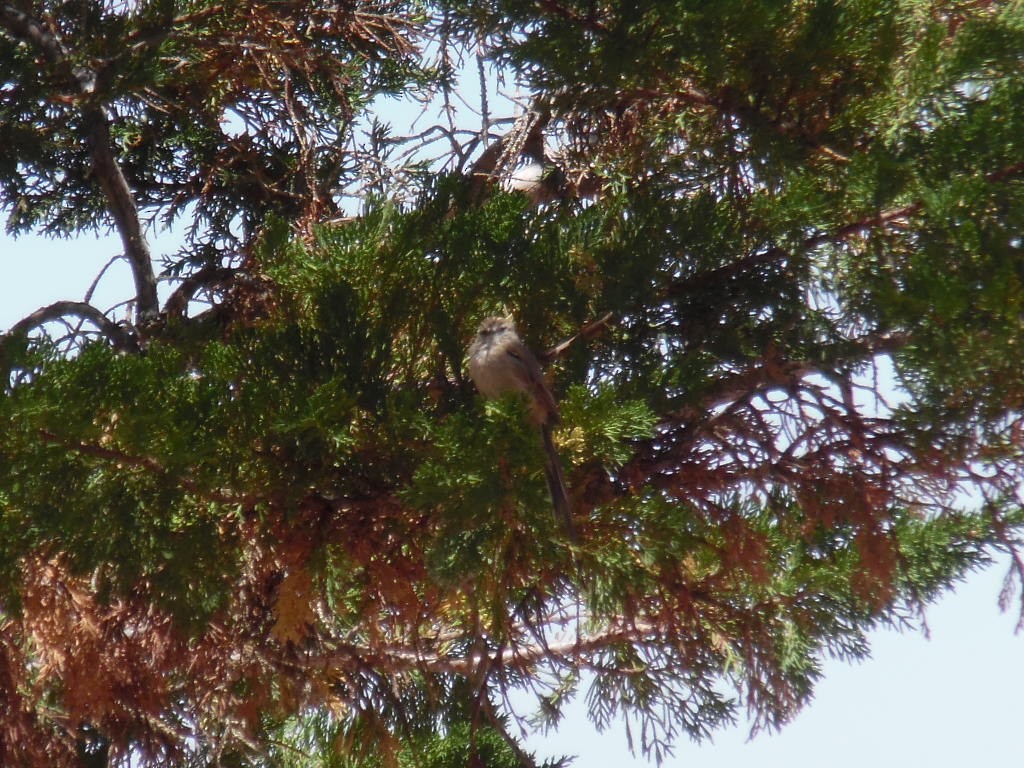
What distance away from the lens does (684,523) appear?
11.5 ft

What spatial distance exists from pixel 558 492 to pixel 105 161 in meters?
2.66

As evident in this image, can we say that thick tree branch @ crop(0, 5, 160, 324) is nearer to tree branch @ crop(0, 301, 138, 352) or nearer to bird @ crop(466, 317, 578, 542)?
tree branch @ crop(0, 301, 138, 352)

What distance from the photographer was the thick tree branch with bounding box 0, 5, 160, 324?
15.4 feet

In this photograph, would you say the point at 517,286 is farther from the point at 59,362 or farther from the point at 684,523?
the point at 59,362

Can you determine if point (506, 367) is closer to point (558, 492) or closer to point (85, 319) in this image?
point (558, 492)

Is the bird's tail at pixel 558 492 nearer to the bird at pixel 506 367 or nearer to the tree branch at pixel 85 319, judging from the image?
the bird at pixel 506 367

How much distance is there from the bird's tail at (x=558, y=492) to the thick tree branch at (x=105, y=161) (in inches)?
87.7

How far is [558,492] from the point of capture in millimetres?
3412

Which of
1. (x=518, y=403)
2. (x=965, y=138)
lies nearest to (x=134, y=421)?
(x=518, y=403)

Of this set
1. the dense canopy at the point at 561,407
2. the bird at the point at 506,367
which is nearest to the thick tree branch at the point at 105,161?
the dense canopy at the point at 561,407

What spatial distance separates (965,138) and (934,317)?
2.01 ft

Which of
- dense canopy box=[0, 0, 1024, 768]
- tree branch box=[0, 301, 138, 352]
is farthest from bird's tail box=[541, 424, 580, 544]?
tree branch box=[0, 301, 138, 352]

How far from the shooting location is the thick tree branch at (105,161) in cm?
468

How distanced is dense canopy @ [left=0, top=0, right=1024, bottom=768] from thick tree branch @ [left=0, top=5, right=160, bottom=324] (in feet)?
0.06
